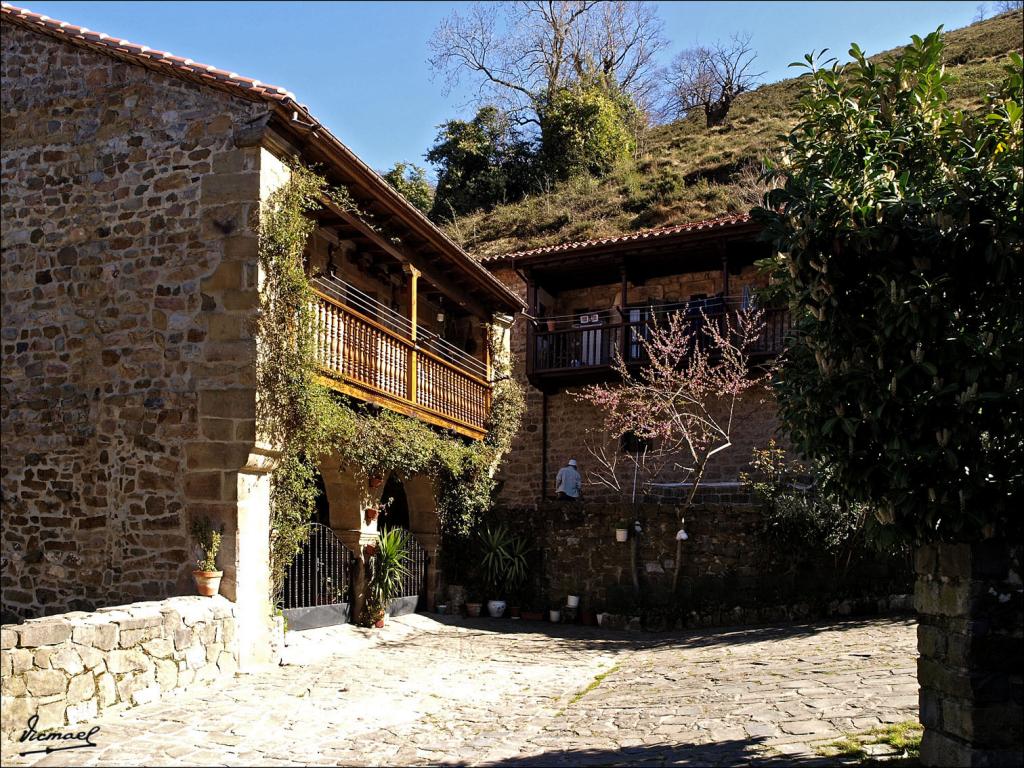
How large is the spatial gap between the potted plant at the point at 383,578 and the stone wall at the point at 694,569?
9.59 feet

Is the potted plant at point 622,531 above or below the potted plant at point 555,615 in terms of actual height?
above

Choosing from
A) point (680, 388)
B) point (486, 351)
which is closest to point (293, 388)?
point (680, 388)

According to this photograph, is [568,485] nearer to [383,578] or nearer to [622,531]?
[622,531]

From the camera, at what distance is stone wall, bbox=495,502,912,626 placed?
12.9 m

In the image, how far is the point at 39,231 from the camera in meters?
11.1

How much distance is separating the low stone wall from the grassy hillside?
63.0 feet

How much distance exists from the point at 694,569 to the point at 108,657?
364 inches

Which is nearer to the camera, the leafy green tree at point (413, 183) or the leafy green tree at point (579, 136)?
the leafy green tree at point (413, 183)

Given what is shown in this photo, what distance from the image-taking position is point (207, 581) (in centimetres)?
929

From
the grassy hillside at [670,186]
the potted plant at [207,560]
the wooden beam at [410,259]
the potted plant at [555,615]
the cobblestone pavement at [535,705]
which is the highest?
the grassy hillside at [670,186]

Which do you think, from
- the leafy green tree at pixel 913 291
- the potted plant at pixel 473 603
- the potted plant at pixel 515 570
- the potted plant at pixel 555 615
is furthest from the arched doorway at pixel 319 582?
the leafy green tree at pixel 913 291

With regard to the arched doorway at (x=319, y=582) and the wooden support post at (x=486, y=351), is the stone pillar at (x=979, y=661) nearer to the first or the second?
the arched doorway at (x=319, y=582)

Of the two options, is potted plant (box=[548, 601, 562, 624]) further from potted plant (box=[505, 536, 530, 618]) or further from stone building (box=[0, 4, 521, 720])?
stone building (box=[0, 4, 521, 720])

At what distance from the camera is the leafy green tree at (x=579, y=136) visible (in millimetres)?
33344
